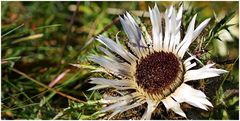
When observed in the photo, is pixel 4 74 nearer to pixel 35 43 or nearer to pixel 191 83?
pixel 35 43

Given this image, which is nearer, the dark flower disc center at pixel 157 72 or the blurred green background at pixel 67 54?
Answer: the dark flower disc center at pixel 157 72

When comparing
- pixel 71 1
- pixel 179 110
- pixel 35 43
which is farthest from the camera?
pixel 71 1

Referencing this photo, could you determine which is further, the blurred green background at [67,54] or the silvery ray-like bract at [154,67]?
the blurred green background at [67,54]

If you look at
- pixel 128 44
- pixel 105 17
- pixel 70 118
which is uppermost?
pixel 105 17

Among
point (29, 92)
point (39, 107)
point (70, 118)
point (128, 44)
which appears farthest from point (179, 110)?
point (29, 92)

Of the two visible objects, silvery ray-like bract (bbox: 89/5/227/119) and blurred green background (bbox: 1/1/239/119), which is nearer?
silvery ray-like bract (bbox: 89/5/227/119)
